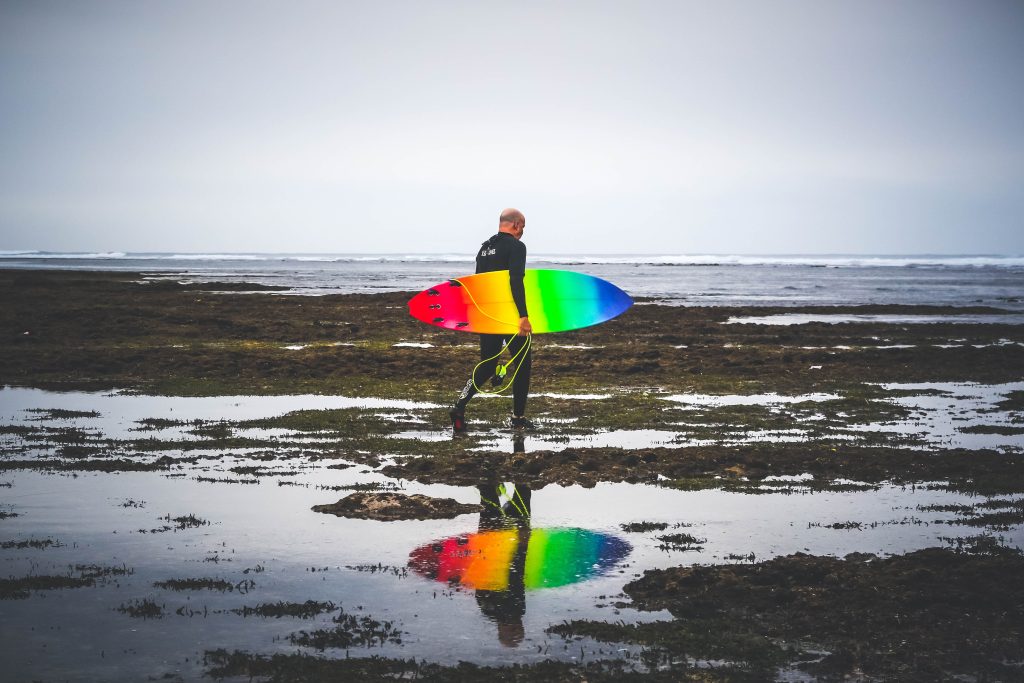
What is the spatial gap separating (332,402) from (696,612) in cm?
1067

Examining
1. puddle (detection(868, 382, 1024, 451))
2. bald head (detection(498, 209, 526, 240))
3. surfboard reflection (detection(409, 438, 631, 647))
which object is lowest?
puddle (detection(868, 382, 1024, 451))

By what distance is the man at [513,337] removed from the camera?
1265 centimetres

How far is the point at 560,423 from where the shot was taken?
45.2 feet

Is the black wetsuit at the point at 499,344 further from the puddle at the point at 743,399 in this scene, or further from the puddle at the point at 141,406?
the puddle at the point at 743,399

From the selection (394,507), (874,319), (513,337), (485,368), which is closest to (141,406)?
(485,368)

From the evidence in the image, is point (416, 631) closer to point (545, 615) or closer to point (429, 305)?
point (545, 615)

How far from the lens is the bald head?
1291cm

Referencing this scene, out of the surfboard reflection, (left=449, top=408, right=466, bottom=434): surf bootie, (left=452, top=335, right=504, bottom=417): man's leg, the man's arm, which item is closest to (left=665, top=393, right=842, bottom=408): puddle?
(left=452, top=335, right=504, bottom=417): man's leg

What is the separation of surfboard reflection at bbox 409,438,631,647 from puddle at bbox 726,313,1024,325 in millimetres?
28301

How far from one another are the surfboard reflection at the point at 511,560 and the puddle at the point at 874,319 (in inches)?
1114

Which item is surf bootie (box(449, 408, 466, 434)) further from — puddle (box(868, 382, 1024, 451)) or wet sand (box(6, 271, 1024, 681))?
puddle (box(868, 382, 1024, 451))

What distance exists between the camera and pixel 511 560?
714cm

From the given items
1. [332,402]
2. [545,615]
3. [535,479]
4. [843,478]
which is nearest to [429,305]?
→ [332,402]

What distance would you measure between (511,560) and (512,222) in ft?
21.5
